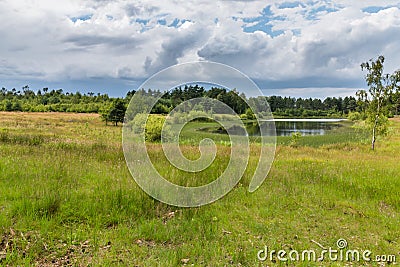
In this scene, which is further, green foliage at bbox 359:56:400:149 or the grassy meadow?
green foliage at bbox 359:56:400:149

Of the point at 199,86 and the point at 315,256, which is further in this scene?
the point at 199,86

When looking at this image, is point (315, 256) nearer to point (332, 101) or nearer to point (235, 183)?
point (235, 183)

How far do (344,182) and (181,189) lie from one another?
483cm

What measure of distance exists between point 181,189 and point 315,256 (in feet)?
10.6

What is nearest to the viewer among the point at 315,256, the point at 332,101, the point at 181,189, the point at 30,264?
the point at 30,264

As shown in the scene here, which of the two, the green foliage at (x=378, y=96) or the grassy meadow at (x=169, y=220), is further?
the green foliage at (x=378, y=96)

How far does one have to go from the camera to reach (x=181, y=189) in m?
6.70

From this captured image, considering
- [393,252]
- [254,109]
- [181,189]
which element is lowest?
[393,252]

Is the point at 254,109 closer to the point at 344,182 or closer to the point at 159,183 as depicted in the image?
the point at 159,183

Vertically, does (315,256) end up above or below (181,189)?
below

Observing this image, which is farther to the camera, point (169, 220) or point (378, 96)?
point (378, 96)

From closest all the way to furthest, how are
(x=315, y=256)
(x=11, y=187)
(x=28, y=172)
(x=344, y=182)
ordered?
(x=315, y=256) < (x=11, y=187) < (x=28, y=172) < (x=344, y=182)

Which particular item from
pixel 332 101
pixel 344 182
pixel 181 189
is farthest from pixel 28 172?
pixel 332 101

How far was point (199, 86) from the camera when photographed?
654cm
